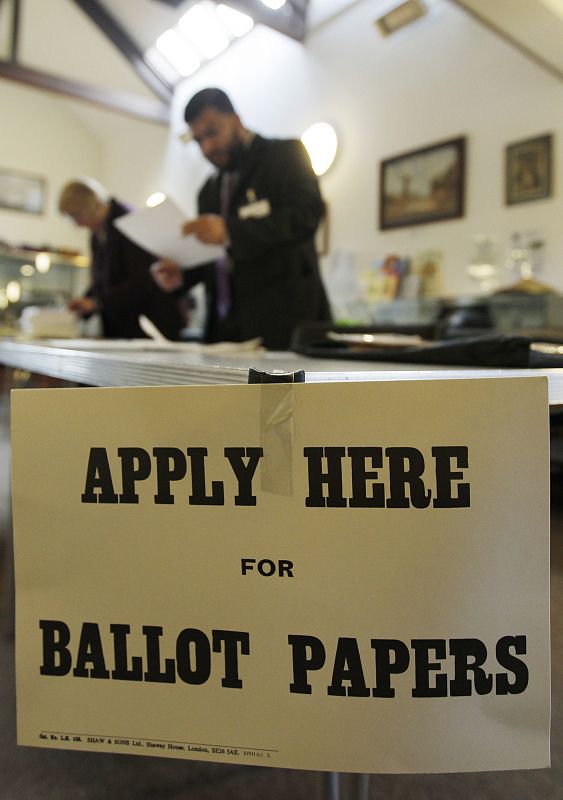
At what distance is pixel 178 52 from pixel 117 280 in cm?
447

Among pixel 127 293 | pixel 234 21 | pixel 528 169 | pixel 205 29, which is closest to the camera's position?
pixel 127 293

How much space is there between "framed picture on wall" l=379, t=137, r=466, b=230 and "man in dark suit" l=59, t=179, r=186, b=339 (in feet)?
6.95

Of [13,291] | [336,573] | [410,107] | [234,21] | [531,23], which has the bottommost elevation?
[336,573]

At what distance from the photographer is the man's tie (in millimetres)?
1512

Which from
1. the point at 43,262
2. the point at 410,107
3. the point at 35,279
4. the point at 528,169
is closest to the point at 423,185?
the point at 410,107

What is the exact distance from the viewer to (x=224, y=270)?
4.95ft

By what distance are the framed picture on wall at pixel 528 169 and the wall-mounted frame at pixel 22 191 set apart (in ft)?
16.5

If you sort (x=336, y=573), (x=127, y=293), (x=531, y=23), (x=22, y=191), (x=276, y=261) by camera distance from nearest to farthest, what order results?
(x=336, y=573), (x=276, y=261), (x=127, y=293), (x=531, y=23), (x=22, y=191)

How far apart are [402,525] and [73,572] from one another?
24 centimetres

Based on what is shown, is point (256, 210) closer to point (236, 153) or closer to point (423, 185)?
point (236, 153)

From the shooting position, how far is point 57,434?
43 centimetres

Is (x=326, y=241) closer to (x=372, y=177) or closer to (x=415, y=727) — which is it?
(x=372, y=177)

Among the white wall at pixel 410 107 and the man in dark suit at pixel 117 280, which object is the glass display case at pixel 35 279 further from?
the man in dark suit at pixel 117 280

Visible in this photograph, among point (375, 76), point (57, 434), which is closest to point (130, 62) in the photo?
point (375, 76)
